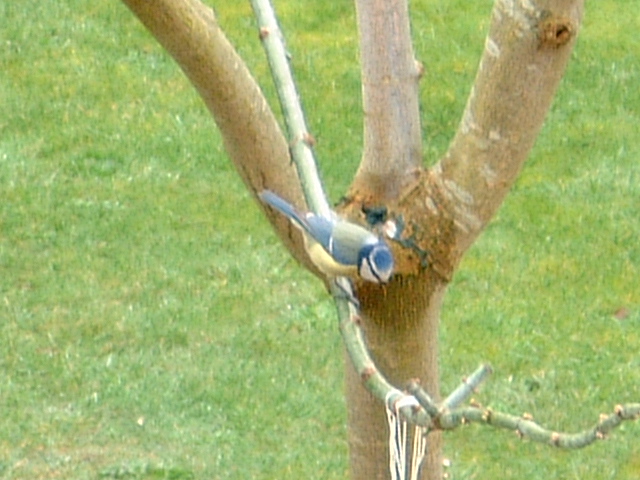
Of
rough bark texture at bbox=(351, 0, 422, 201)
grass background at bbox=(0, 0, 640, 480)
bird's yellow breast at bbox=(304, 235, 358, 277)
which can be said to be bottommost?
grass background at bbox=(0, 0, 640, 480)

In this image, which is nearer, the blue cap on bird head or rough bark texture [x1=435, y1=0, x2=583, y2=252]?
the blue cap on bird head

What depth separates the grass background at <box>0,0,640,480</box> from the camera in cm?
457

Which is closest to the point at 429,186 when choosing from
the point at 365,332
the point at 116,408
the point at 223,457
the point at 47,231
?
the point at 365,332

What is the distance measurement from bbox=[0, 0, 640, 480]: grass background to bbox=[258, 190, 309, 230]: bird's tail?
2.19m

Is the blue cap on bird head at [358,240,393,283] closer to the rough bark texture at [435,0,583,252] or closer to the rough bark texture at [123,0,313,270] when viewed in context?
the rough bark texture at [435,0,583,252]

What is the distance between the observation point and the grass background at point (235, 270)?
4574 mm

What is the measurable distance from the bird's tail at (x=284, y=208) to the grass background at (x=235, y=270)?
7.19 feet

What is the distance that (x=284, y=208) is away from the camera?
7.25ft

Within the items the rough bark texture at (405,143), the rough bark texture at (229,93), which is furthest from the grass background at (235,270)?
the rough bark texture at (229,93)

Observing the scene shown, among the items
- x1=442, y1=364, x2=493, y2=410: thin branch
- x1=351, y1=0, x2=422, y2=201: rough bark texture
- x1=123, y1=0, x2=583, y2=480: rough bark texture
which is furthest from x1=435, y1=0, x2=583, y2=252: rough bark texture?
x1=442, y1=364, x2=493, y2=410: thin branch

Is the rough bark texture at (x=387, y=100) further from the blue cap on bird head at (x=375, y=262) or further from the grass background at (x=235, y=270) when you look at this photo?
the grass background at (x=235, y=270)

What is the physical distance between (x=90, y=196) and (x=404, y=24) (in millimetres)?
3898

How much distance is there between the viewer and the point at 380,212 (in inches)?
95.6

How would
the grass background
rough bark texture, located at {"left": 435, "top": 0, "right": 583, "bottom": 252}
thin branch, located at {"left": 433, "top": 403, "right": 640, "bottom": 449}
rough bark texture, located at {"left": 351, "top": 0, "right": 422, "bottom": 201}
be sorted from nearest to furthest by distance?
1. thin branch, located at {"left": 433, "top": 403, "right": 640, "bottom": 449}
2. rough bark texture, located at {"left": 435, "top": 0, "right": 583, "bottom": 252}
3. rough bark texture, located at {"left": 351, "top": 0, "right": 422, "bottom": 201}
4. the grass background
